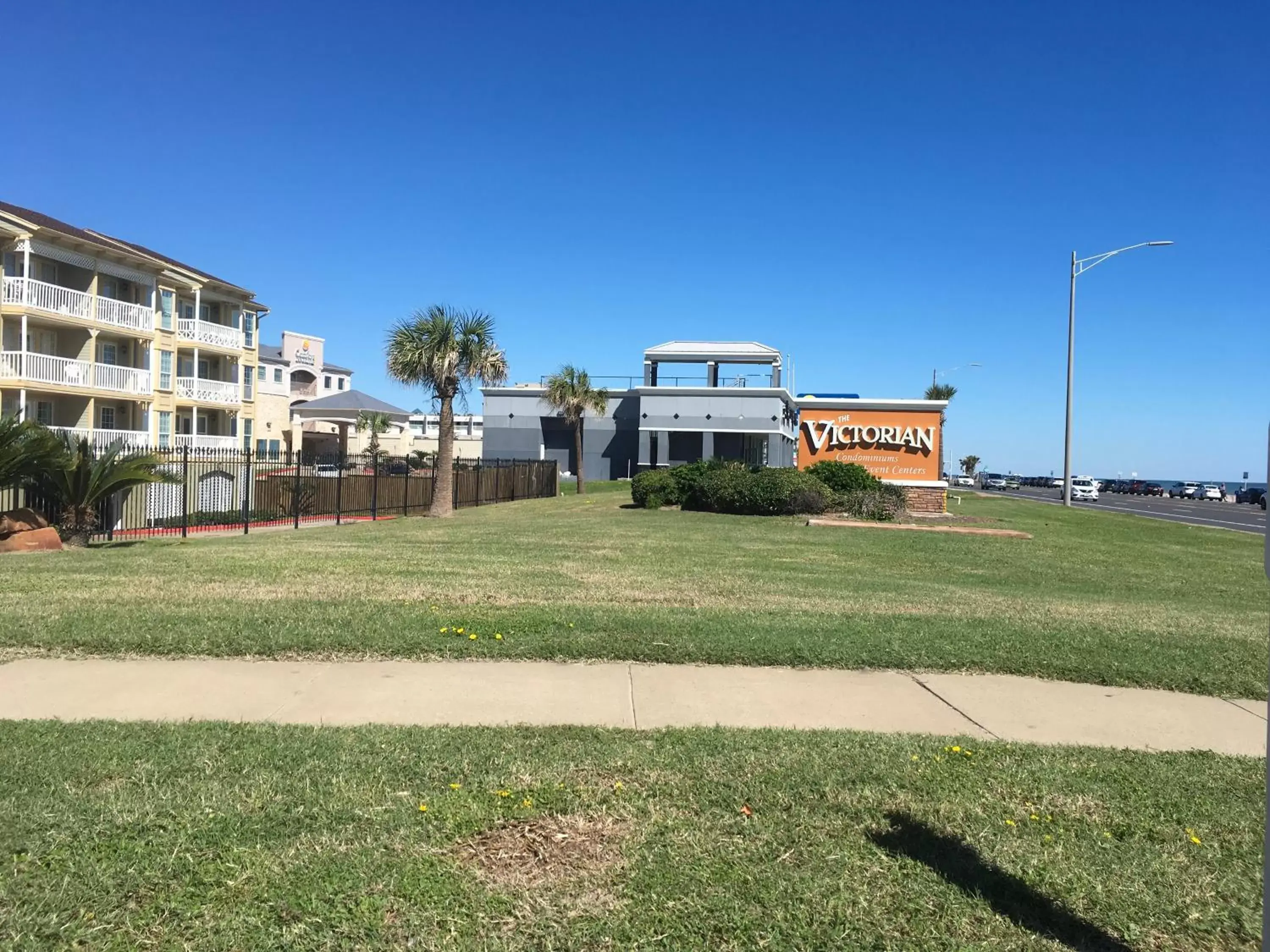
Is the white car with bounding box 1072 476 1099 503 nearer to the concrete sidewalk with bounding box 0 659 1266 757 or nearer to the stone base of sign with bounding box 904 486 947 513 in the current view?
the stone base of sign with bounding box 904 486 947 513

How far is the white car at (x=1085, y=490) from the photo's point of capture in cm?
6219

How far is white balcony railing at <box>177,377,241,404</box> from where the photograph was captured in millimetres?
37219

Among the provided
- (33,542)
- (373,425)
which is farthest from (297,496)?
(373,425)

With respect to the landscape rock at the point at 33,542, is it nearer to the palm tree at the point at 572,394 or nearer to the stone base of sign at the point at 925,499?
the stone base of sign at the point at 925,499

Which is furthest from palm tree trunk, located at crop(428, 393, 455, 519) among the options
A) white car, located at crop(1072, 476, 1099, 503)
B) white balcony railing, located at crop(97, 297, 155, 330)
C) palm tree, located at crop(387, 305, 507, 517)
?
white car, located at crop(1072, 476, 1099, 503)

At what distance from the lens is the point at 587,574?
11648mm

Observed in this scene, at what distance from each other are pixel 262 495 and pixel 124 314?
13.6 m

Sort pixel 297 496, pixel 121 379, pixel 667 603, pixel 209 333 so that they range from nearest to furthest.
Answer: pixel 667 603 < pixel 297 496 < pixel 121 379 < pixel 209 333

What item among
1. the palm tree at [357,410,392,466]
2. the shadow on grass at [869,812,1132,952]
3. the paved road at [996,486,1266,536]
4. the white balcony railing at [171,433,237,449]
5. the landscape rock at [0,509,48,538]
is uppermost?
the palm tree at [357,410,392,466]

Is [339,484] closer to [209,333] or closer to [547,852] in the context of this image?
[209,333]

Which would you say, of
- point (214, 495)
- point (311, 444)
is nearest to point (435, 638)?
point (214, 495)

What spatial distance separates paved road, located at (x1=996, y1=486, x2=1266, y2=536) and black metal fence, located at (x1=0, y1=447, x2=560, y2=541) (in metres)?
24.9

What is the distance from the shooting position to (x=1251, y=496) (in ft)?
220

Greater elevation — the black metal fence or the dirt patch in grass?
the black metal fence
